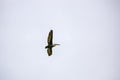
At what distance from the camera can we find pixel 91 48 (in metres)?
2.42

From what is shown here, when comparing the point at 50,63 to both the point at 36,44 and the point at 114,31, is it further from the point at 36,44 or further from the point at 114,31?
the point at 114,31

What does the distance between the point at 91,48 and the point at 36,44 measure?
22.8 inches

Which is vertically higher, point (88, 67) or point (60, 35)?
point (60, 35)

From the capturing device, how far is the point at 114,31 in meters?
2.46

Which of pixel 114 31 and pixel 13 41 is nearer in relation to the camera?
pixel 13 41

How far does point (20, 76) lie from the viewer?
7.60ft

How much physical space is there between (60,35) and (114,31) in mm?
592
